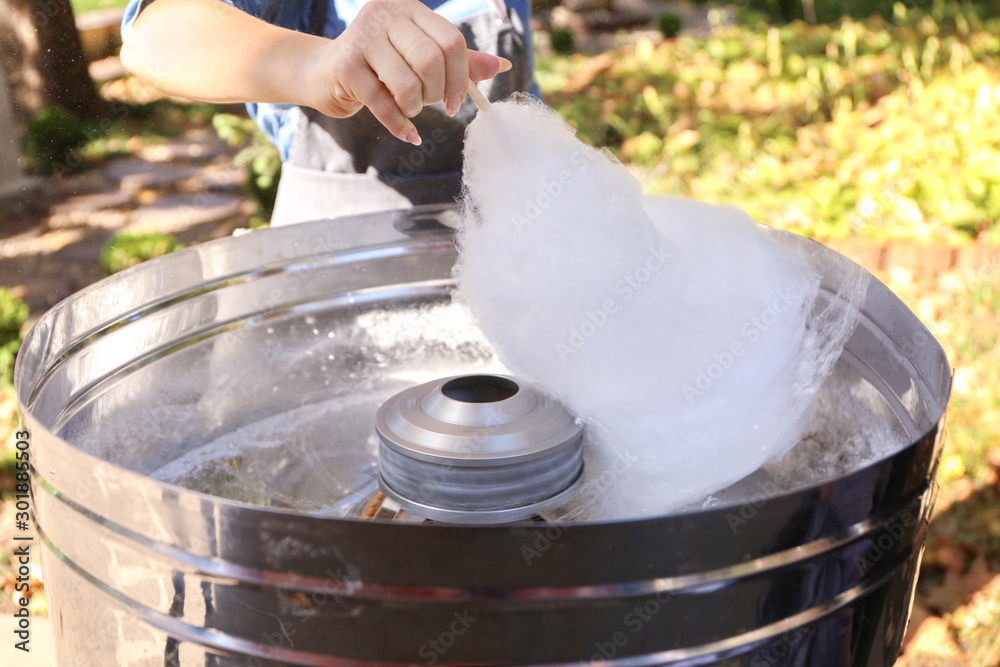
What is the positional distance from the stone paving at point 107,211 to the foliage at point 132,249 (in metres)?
0.17

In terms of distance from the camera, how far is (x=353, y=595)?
33.4 inches

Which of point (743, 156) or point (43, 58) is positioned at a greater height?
point (43, 58)

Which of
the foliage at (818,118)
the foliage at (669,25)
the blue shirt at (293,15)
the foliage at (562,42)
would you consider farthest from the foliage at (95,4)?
the blue shirt at (293,15)

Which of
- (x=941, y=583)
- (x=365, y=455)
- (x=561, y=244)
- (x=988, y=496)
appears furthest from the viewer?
(x=988, y=496)

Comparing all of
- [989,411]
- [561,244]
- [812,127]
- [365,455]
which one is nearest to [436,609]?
[561,244]

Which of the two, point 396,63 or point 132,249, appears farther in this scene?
point 132,249

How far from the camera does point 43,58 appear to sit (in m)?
5.29

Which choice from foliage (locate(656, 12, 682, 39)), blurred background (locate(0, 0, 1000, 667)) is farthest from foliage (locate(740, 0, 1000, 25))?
foliage (locate(656, 12, 682, 39))

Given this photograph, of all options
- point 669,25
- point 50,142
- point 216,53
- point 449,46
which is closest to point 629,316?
point 449,46

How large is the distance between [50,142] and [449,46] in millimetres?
5378

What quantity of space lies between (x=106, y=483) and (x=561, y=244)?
0.59 meters

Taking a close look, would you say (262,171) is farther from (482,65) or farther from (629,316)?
(629,316)

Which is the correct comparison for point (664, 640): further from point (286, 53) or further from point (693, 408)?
point (286, 53)

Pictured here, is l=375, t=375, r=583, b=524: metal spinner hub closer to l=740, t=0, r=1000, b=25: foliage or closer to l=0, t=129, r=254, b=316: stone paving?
l=0, t=129, r=254, b=316: stone paving
